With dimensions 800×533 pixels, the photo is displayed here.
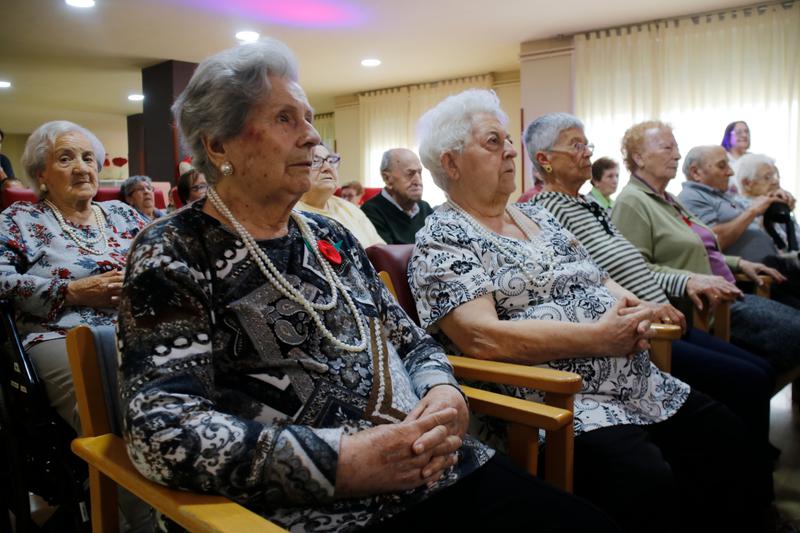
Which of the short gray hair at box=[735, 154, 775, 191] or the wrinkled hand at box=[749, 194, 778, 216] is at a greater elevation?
the short gray hair at box=[735, 154, 775, 191]

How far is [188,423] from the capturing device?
808 mm

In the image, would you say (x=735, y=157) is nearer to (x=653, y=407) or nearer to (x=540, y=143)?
(x=540, y=143)

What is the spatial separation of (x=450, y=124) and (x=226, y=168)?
2.85 ft

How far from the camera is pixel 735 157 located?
4934mm

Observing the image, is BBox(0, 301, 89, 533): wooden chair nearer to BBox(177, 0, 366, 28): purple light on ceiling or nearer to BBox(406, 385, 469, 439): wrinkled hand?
BBox(406, 385, 469, 439): wrinkled hand

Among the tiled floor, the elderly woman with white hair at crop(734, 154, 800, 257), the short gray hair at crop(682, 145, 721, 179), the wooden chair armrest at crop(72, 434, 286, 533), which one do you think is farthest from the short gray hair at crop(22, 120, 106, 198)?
the elderly woman with white hair at crop(734, 154, 800, 257)

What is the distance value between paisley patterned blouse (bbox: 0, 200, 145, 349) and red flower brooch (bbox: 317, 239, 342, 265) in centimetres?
100

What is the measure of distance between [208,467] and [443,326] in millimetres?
806

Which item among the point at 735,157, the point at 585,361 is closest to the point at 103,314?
the point at 585,361

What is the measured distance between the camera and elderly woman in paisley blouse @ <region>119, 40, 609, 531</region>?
2.69ft

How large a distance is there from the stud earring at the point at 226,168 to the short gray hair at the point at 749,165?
3.81 m

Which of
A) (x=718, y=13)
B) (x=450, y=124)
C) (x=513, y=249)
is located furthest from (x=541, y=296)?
(x=718, y=13)

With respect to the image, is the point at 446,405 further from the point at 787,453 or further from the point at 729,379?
the point at 787,453

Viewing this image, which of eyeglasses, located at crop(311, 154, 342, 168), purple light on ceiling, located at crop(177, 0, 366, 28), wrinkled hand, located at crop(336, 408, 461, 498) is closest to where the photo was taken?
wrinkled hand, located at crop(336, 408, 461, 498)
